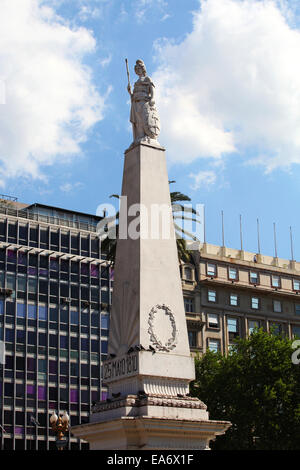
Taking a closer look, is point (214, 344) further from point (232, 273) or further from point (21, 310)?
Answer: point (21, 310)

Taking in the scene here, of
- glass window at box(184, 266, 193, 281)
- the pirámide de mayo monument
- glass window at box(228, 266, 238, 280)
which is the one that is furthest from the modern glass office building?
the pirámide de mayo monument

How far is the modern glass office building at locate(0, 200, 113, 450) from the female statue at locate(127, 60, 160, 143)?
1927 inches

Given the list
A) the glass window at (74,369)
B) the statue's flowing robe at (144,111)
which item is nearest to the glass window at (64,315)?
the glass window at (74,369)

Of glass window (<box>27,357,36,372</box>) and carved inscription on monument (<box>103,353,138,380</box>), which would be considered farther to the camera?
glass window (<box>27,357,36,372</box>)

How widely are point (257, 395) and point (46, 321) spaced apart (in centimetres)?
3260

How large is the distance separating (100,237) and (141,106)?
5583 centimetres

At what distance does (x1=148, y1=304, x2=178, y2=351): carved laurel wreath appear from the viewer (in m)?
22.6

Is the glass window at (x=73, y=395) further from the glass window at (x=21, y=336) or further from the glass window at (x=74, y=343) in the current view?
the glass window at (x=21, y=336)

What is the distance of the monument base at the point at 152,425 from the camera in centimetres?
2109

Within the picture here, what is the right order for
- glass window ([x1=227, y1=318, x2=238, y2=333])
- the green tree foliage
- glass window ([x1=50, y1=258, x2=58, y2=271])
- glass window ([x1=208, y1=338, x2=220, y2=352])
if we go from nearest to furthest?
the green tree foliage
glass window ([x1=208, y1=338, x2=220, y2=352])
glass window ([x1=50, y1=258, x2=58, y2=271])
glass window ([x1=227, y1=318, x2=238, y2=333])

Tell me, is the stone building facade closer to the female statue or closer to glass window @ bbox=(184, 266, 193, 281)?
glass window @ bbox=(184, 266, 193, 281)

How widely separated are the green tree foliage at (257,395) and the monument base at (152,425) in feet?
77.5

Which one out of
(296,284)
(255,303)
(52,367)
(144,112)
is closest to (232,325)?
(255,303)

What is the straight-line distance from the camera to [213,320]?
77625mm
